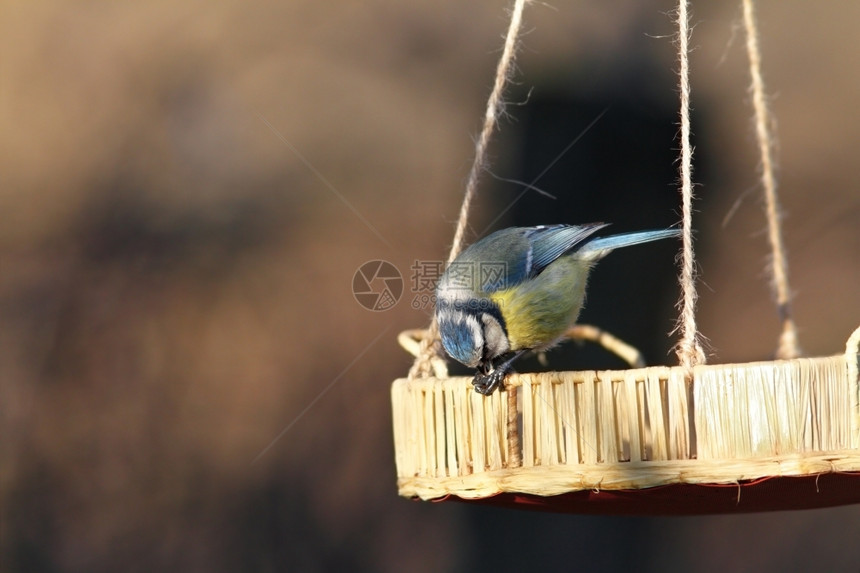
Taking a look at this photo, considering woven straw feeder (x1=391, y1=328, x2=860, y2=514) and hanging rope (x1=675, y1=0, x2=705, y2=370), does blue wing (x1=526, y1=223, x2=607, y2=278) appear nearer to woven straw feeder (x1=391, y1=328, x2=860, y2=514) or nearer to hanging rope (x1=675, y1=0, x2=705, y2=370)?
hanging rope (x1=675, y1=0, x2=705, y2=370)

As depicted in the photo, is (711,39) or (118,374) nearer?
(118,374)

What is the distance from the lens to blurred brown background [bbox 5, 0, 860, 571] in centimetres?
380

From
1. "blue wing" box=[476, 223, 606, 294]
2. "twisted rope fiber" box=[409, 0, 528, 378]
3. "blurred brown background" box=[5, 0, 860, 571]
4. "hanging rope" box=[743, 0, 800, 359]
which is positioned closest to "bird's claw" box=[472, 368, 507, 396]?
"twisted rope fiber" box=[409, 0, 528, 378]

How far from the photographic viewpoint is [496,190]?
4.40 meters

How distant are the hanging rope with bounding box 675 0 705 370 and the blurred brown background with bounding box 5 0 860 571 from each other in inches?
80.6

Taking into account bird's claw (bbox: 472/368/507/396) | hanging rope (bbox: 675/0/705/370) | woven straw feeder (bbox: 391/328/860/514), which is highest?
hanging rope (bbox: 675/0/705/370)

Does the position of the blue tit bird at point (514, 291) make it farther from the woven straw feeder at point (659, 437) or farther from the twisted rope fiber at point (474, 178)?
the woven straw feeder at point (659, 437)

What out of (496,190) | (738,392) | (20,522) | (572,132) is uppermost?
(572,132)

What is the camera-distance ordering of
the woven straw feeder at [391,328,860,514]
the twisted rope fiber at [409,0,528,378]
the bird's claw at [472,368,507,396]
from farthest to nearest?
the twisted rope fiber at [409,0,528,378] < the bird's claw at [472,368,507,396] < the woven straw feeder at [391,328,860,514]

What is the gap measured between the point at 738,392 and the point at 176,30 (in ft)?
12.4

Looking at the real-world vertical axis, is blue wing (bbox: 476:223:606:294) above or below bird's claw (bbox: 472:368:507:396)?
above

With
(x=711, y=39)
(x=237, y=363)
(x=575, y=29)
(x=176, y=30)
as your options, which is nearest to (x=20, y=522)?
(x=237, y=363)

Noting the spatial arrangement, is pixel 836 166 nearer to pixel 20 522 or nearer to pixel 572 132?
pixel 572 132

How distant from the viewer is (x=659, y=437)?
57.3 inches
